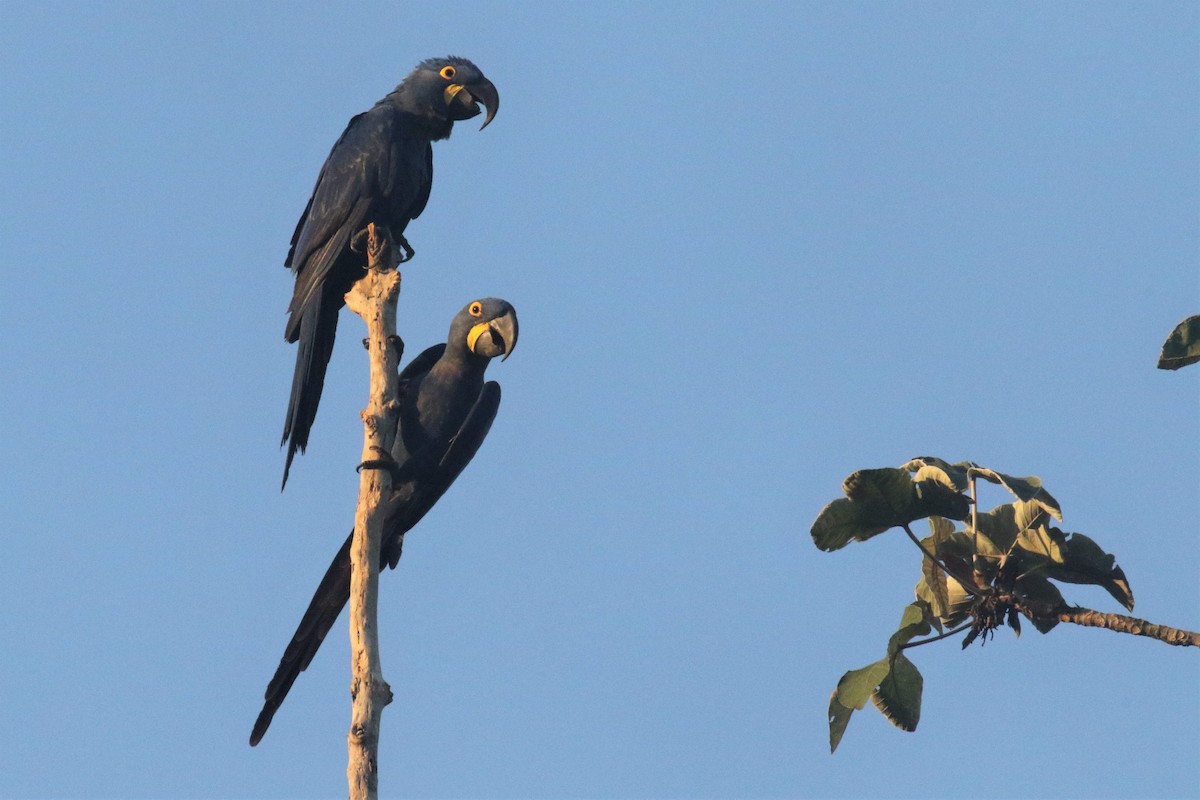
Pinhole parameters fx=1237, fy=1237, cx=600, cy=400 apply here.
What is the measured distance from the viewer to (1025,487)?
4664 millimetres

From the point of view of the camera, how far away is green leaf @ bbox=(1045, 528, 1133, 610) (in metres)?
4.69

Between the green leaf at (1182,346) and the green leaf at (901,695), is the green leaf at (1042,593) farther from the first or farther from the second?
the green leaf at (1182,346)

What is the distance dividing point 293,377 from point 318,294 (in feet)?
2.11

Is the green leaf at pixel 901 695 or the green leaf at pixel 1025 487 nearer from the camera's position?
the green leaf at pixel 1025 487

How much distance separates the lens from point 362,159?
8023 millimetres

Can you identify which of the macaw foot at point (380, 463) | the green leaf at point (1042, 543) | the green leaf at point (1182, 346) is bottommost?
the green leaf at point (1042, 543)

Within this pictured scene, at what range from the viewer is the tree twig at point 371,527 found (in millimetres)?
4395

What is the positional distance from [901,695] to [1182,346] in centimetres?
174

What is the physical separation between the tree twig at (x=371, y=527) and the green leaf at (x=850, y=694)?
5.85 feet

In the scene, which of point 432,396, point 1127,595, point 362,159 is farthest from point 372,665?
point 362,159

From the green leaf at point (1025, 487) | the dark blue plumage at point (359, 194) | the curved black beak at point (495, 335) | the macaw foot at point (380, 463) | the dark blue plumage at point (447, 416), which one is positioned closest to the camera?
the green leaf at point (1025, 487)

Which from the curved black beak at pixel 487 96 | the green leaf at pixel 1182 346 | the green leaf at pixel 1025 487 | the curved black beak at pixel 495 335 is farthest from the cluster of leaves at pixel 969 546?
the curved black beak at pixel 487 96

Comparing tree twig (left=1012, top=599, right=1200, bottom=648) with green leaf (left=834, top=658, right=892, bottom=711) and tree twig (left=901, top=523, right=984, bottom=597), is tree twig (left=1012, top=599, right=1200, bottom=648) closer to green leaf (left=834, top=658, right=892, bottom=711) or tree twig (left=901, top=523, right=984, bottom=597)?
tree twig (left=901, top=523, right=984, bottom=597)

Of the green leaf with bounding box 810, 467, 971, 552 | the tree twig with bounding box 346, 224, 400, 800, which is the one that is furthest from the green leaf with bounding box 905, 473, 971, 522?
the tree twig with bounding box 346, 224, 400, 800
